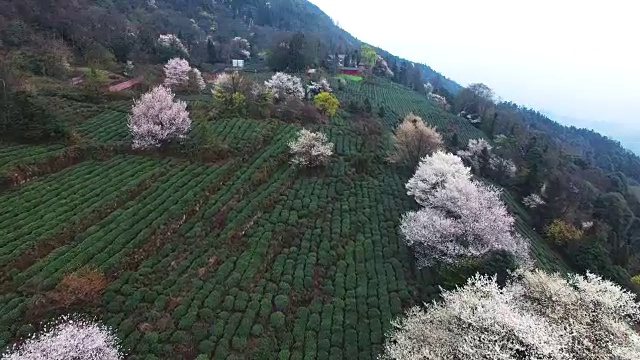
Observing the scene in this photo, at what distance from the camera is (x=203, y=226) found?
3750cm

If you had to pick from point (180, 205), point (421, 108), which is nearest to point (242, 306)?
point (180, 205)

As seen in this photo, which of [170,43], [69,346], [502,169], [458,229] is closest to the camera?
[69,346]

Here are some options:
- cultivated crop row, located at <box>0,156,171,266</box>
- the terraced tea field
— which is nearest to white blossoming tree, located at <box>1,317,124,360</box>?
the terraced tea field

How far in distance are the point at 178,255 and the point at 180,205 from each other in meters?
7.04

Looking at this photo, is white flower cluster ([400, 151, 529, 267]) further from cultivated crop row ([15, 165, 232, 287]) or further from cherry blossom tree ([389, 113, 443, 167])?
cultivated crop row ([15, 165, 232, 287])

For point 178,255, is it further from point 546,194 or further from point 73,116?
point 546,194

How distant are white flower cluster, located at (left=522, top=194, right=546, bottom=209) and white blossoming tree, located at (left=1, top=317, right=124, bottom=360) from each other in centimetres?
5849

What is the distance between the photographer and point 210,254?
112 ft

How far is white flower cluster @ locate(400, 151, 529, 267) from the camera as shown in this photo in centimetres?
3472

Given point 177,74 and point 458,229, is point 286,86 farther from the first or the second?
point 458,229

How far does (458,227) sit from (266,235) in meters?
16.4

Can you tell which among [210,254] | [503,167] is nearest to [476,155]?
[503,167]

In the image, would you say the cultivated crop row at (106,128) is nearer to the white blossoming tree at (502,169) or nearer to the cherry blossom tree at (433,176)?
the cherry blossom tree at (433,176)

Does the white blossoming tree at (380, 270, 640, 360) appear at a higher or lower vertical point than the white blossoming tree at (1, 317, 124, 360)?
higher
